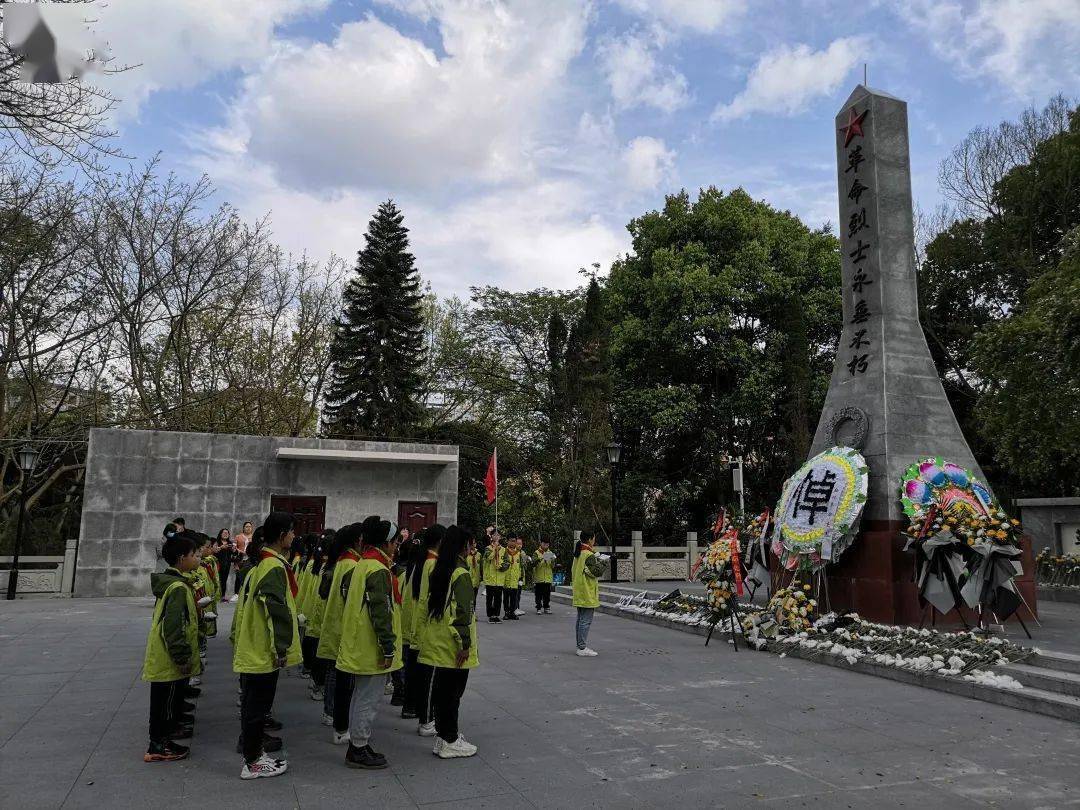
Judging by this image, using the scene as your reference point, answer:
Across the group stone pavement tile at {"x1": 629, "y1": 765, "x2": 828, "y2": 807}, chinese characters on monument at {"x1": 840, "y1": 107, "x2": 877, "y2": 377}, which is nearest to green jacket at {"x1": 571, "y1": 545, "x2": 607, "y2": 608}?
stone pavement tile at {"x1": 629, "y1": 765, "x2": 828, "y2": 807}

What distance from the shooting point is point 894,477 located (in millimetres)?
10977

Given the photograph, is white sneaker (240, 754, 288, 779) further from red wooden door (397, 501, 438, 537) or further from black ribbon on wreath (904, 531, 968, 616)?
red wooden door (397, 501, 438, 537)

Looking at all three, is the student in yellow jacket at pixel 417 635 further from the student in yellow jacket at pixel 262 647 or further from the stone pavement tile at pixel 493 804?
the stone pavement tile at pixel 493 804

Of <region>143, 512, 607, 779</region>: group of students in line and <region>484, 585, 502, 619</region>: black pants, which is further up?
<region>143, 512, 607, 779</region>: group of students in line

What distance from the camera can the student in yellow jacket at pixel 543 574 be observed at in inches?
560

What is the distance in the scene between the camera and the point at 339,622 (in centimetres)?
593

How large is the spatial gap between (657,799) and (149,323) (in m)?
23.3

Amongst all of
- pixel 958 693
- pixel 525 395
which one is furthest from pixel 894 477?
pixel 525 395

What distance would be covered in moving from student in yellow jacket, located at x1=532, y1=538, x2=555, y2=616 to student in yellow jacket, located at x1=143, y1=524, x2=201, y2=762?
924cm

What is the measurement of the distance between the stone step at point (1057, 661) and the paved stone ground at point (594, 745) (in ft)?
5.23

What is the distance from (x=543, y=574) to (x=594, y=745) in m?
9.13

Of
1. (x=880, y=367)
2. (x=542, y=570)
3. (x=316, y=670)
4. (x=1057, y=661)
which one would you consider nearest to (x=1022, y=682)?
(x=1057, y=661)

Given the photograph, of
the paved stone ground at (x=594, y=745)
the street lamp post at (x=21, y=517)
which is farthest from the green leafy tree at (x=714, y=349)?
the paved stone ground at (x=594, y=745)

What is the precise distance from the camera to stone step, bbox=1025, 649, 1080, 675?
7867 millimetres
